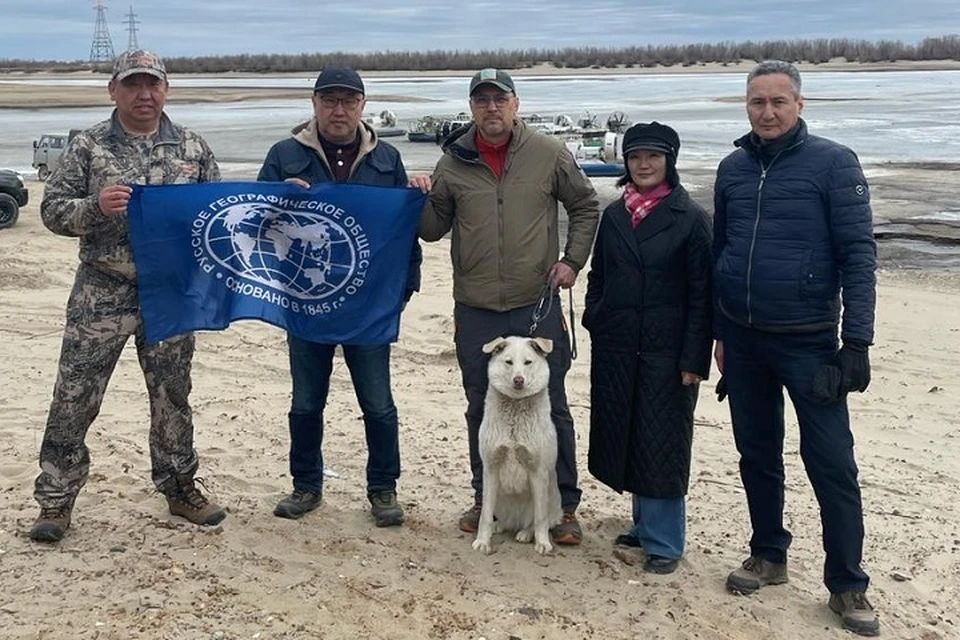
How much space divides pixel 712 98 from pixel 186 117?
30.6 metres

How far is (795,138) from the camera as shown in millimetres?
5008

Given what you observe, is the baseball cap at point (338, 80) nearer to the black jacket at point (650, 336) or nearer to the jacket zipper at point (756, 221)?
the black jacket at point (650, 336)

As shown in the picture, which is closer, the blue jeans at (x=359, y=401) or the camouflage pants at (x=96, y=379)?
the camouflage pants at (x=96, y=379)

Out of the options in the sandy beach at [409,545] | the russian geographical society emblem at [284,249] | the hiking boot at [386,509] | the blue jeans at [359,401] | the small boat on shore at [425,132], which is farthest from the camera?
the small boat on shore at [425,132]

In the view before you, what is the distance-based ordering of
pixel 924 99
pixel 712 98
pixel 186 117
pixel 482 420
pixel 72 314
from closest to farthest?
pixel 72 314, pixel 482 420, pixel 186 117, pixel 924 99, pixel 712 98

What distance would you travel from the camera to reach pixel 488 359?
20.2 ft

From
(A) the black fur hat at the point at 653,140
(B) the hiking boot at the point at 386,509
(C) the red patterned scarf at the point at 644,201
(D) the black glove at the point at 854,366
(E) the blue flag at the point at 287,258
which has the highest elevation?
(A) the black fur hat at the point at 653,140

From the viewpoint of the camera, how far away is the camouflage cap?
216 inches

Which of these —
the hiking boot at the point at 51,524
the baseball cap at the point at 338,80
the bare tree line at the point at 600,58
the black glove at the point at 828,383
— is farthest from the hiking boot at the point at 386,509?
the bare tree line at the point at 600,58

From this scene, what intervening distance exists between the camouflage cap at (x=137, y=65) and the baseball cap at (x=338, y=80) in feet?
2.82

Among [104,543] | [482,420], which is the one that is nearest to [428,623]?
[482,420]

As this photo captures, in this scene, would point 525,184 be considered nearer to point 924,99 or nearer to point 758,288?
point 758,288

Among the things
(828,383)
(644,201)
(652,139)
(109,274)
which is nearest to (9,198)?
(109,274)

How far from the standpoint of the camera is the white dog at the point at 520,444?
5883 millimetres
